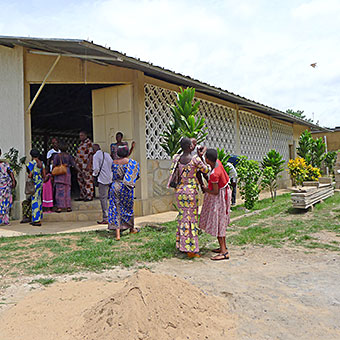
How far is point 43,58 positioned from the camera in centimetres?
732

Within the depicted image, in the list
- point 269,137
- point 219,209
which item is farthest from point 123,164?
point 269,137

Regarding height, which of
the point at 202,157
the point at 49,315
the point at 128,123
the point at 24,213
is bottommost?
the point at 49,315

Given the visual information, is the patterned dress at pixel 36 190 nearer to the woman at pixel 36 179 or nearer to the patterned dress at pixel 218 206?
the woman at pixel 36 179

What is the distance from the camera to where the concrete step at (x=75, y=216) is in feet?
23.9

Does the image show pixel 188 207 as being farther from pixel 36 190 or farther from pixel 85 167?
pixel 85 167

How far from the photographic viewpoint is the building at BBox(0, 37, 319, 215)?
720cm

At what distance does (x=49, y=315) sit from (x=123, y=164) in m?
3.07

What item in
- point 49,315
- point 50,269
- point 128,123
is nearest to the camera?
point 49,315

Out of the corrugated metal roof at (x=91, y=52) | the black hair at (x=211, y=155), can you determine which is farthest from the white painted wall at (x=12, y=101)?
the black hair at (x=211, y=155)

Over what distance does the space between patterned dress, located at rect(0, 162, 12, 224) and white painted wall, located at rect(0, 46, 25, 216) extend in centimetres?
39

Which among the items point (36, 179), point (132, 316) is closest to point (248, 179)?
point (36, 179)

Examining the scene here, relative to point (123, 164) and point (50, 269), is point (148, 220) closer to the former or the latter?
point (123, 164)

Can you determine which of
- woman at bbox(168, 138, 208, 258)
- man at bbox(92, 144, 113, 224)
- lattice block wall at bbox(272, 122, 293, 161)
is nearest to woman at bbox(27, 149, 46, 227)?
man at bbox(92, 144, 113, 224)

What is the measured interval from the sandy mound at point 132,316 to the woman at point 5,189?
14.2 ft
